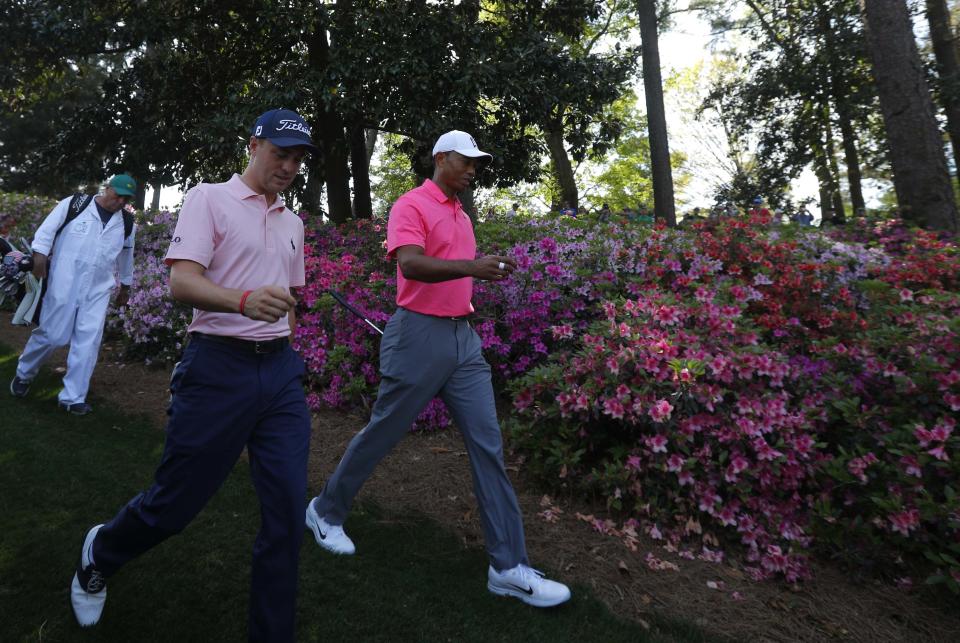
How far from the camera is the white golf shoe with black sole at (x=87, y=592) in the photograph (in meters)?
2.61

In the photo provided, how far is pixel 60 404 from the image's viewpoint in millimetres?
5703

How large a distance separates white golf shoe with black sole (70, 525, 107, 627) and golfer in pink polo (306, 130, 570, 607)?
46.6 inches

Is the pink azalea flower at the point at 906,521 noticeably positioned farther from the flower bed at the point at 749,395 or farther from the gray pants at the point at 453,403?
the gray pants at the point at 453,403

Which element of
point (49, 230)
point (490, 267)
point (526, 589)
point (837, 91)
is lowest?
point (526, 589)

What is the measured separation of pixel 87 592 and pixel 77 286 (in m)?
3.72

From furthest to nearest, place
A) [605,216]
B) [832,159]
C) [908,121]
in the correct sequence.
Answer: [832,159]
[908,121]
[605,216]

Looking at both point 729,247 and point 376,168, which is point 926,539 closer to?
point 729,247

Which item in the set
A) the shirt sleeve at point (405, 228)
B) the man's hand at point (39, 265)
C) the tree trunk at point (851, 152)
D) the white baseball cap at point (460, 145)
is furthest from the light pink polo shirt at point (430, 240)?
the tree trunk at point (851, 152)

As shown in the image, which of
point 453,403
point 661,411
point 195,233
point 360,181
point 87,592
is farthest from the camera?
point 360,181

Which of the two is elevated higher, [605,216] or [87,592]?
[605,216]

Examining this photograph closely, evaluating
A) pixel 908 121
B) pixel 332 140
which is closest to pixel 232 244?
pixel 908 121

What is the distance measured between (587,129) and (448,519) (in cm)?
801

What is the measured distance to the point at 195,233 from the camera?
223 centimetres

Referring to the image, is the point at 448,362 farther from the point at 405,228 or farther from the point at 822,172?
the point at 822,172
